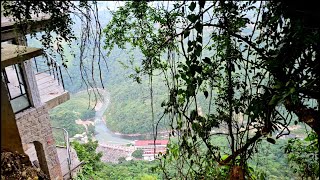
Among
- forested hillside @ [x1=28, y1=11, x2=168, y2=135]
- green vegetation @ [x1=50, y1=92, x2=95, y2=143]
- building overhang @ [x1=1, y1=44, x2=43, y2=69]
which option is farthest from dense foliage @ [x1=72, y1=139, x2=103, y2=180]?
building overhang @ [x1=1, y1=44, x2=43, y2=69]

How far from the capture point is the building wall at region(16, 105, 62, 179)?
6.82 m

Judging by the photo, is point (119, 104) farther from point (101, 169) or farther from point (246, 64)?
point (246, 64)

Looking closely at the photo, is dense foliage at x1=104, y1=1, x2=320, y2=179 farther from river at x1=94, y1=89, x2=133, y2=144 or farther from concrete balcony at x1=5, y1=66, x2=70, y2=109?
river at x1=94, y1=89, x2=133, y2=144

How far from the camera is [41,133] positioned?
23.7 ft

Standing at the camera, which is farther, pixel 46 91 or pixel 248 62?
pixel 46 91

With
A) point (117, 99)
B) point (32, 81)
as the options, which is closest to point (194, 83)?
point (32, 81)

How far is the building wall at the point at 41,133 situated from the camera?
6816mm

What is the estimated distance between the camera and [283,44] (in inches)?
86.4

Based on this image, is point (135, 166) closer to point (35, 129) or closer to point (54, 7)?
point (35, 129)

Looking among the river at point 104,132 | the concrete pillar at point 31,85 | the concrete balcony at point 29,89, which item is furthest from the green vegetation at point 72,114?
the concrete pillar at point 31,85

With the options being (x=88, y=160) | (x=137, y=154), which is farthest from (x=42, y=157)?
(x=137, y=154)

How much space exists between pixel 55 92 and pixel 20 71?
0.85 meters

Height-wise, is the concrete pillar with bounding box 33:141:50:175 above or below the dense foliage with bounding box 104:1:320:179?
below

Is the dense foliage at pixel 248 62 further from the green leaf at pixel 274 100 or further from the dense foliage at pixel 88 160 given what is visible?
the dense foliage at pixel 88 160
